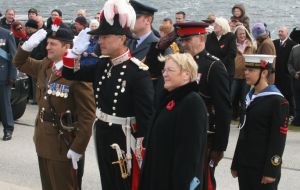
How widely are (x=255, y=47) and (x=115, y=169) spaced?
6.48 m

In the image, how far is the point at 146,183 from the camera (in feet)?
13.4

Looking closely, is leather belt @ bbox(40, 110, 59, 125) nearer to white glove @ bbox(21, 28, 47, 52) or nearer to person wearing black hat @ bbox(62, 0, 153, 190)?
person wearing black hat @ bbox(62, 0, 153, 190)

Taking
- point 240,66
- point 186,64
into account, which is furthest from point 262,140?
point 240,66

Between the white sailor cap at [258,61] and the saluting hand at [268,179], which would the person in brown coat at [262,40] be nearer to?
the white sailor cap at [258,61]

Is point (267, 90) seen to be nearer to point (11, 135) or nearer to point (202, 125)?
point (202, 125)

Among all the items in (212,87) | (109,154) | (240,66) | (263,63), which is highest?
(263,63)

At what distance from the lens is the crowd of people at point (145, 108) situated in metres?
3.96

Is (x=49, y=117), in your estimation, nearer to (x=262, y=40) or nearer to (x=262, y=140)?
(x=262, y=140)

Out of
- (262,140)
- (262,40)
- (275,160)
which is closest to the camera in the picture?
(275,160)

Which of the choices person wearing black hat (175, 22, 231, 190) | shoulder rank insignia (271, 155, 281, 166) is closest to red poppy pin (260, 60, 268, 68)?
person wearing black hat (175, 22, 231, 190)

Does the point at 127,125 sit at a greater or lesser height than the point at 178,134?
lesser

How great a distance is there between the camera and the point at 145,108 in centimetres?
452

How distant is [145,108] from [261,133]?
1.02m

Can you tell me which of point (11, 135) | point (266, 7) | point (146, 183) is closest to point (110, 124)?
point (146, 183)
